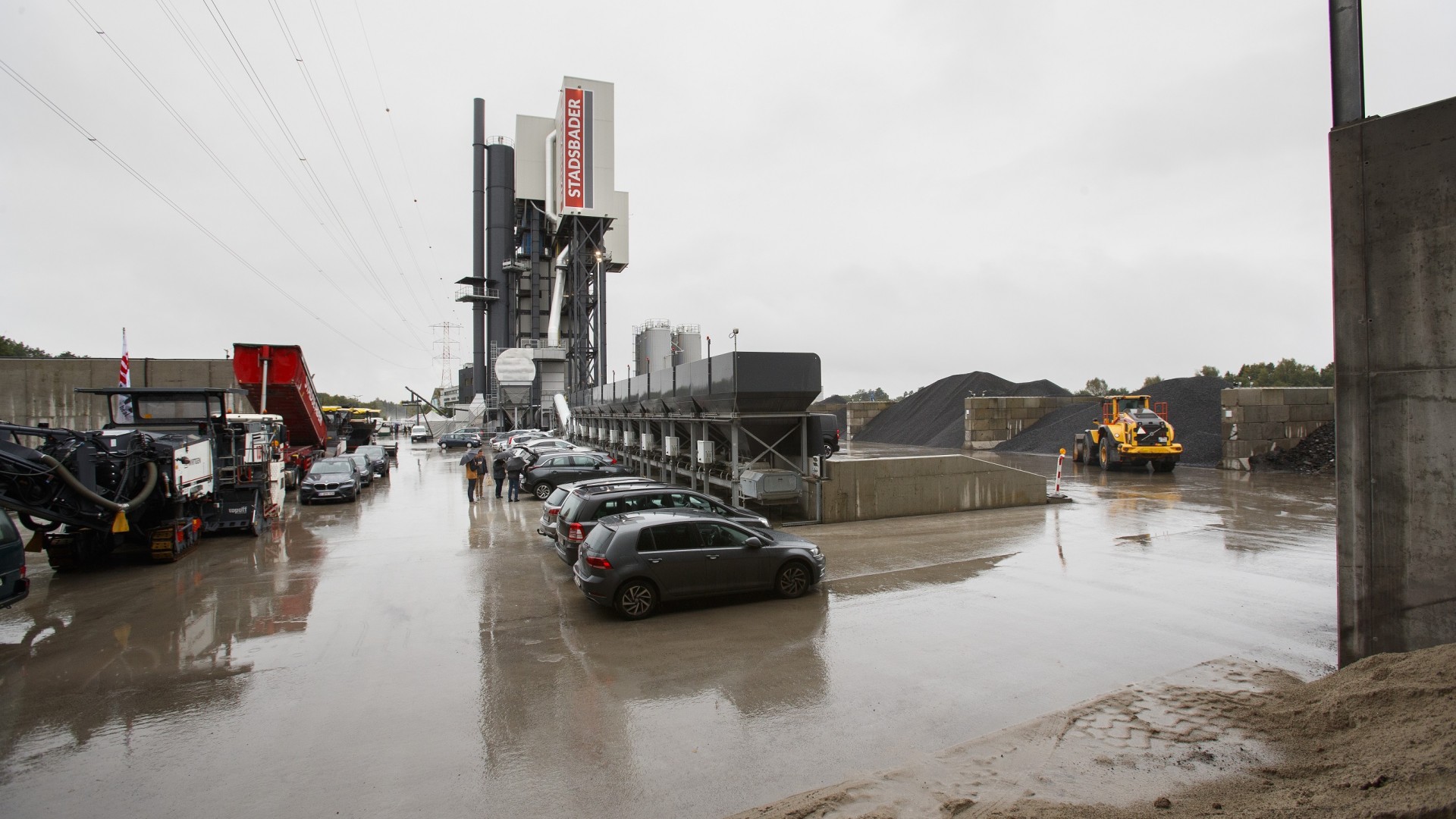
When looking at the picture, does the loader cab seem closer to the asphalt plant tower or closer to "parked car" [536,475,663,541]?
"parked car" [536,475,663,541]

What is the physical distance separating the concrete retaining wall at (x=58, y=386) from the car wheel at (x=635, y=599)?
109 ft

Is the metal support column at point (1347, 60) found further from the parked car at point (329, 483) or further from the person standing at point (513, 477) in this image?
the parked car at point (329, 483)

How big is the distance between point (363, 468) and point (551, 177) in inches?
1937

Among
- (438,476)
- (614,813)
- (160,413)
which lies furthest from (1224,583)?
(438,476)

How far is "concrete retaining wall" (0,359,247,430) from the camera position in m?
33.5

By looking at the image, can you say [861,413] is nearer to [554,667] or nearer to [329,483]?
[329,483]

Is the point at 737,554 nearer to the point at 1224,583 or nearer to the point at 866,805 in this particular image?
the point at 866,805

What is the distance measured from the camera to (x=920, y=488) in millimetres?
17500

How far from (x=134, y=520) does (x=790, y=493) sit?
42.8 ft

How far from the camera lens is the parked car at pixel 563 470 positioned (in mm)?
21156

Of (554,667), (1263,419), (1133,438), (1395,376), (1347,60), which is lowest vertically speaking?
(554,667)

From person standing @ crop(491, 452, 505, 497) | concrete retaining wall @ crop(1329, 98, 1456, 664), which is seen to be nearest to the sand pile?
concrete retaining wall @ crop(1329, 98, 1456, 664)

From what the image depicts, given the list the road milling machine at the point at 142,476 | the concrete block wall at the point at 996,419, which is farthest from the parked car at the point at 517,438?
the concrete block wall at the point at 996,419

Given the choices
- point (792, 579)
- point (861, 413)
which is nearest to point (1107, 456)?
point (792, 579)
